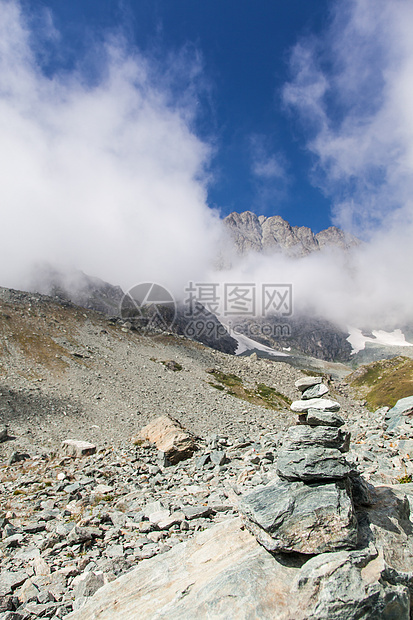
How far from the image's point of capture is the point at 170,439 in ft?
76.0

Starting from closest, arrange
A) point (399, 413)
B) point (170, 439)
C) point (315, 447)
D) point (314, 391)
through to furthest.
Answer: point (315, 447), point (314, 391), point (170, 439), point (399, 413)

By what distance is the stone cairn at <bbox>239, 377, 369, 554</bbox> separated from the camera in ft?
23.7

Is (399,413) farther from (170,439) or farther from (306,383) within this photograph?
(170,439)

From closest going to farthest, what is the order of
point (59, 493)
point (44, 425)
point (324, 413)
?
1. point (324, 413)
2. point (59, 493)
3. point (44, 425)

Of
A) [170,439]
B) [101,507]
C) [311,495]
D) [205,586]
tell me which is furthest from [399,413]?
[205,586]

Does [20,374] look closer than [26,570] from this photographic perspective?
No

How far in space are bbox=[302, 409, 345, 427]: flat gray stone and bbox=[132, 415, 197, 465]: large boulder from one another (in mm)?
13483

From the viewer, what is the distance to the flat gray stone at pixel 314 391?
11.7m

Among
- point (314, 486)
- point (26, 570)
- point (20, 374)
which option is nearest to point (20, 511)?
point (26, 570)

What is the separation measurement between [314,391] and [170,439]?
1470 cm

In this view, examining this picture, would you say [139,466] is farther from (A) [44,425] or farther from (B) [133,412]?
(B) [133,412]

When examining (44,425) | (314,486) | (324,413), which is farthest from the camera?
(44,425)

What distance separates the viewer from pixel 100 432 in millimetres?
28984

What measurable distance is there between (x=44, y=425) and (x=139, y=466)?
1392 centimetres
